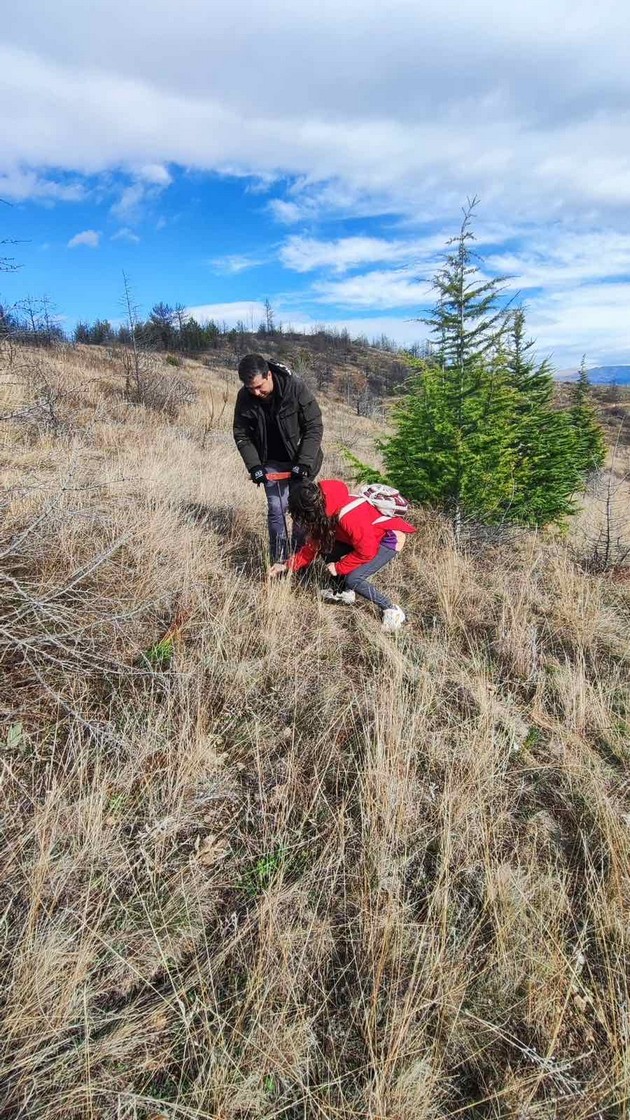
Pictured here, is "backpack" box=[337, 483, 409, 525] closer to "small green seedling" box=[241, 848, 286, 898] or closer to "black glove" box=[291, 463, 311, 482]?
"black glove" box=[291, 463, 311, 482]

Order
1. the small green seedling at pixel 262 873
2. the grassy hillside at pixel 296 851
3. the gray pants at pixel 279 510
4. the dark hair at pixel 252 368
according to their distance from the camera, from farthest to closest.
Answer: the gray pants at pixel 279 510 < the dark hair at pixel 252 368 < the small green seedling at pixel 262 873 < the grassy hillside at pixel 296 851

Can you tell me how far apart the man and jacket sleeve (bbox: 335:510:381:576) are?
0.41 metres

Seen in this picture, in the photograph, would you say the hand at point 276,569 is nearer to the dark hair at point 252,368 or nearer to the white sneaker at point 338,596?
the white sneaker at point 338,596

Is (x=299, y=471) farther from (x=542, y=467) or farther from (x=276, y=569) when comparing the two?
(x=542, y=467)

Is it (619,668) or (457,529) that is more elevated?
(457,529)

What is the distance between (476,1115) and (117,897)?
1211 mm

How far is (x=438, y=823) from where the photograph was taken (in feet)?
6.72

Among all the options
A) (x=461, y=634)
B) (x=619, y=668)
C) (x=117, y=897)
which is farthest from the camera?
(x=461, y=634)

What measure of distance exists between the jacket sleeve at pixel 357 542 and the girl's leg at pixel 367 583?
0.04 m

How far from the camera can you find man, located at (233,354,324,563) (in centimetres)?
383

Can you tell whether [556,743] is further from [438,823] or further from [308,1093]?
[308,1093]

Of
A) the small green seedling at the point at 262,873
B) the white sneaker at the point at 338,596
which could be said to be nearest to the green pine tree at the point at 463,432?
the white sneaker at the point at 338,596

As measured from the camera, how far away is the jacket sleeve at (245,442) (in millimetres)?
3967

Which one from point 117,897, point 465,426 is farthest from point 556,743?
point 465,426
